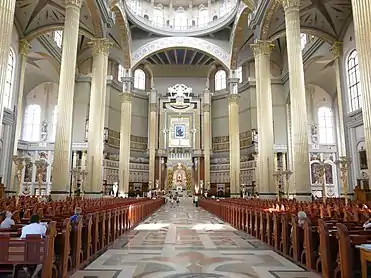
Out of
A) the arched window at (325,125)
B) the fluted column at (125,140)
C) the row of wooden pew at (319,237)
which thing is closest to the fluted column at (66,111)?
the row of wooden pew at (319,237)

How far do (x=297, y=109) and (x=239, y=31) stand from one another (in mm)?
15822

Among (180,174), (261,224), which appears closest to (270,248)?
(261,224)

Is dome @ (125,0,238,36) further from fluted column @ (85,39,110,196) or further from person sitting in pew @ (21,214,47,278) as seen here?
person sitting in pew @ (21,214,47,278)

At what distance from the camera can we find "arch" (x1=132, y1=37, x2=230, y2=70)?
3034 cm

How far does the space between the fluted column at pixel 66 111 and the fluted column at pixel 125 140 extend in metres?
12.8

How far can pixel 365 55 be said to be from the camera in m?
8.91

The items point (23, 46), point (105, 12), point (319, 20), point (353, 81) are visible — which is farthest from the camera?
point (23, 46)

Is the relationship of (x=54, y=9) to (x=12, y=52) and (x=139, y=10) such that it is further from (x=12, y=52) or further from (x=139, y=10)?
(x=139, y=10)

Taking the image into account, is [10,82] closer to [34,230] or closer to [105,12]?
[105,12]

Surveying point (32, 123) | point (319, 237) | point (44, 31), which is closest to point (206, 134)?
point (32, 123)

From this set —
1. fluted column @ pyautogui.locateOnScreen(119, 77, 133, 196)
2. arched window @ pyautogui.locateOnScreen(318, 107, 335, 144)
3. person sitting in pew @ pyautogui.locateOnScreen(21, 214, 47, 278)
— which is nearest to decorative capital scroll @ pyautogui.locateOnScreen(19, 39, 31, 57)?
fluted column @ pyautogui.locateOnScreen(119, 77, 133, 196)

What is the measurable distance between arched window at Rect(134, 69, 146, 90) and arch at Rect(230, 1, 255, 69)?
12.2 m

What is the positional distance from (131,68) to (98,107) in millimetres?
12229

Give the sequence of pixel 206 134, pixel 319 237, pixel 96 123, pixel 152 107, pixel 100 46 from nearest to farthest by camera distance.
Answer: pixel 319 237, pixel 96 123, pixel 100 46, pixel 206 134, pixel 152 107
